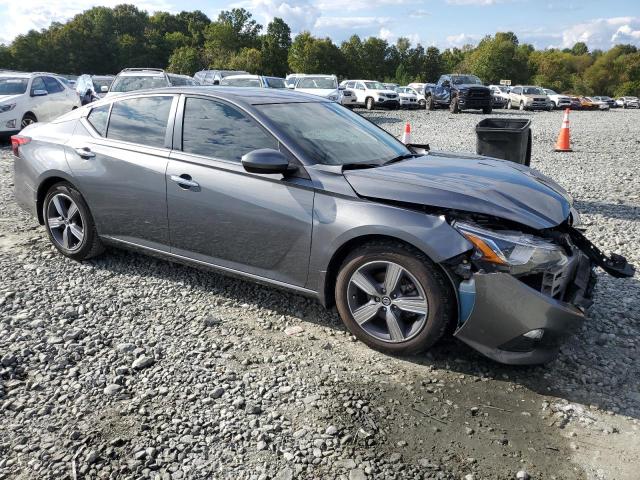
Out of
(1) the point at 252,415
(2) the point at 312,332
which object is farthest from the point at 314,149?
(1) the point at 252,415

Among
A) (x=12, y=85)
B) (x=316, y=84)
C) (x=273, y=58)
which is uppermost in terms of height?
(x=273, y=58)

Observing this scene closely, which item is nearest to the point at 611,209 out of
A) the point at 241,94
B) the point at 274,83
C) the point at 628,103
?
the point at 241,94

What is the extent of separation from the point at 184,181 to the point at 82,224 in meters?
1.43

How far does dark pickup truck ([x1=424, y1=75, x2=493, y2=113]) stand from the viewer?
27016 mm

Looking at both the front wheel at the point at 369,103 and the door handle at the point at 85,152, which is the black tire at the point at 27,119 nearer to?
the door handle at the point at 85,152

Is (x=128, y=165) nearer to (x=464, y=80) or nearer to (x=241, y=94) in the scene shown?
(x=241, y=94)

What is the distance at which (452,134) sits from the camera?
54.0ft

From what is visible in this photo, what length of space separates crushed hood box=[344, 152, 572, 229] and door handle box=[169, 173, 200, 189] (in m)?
1.19

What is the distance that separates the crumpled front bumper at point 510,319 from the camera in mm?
2994

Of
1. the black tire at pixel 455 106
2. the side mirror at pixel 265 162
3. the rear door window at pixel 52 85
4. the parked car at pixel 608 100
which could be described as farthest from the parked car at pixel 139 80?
the parked car at pixel 608 100

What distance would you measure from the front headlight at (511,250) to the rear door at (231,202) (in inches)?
42.0

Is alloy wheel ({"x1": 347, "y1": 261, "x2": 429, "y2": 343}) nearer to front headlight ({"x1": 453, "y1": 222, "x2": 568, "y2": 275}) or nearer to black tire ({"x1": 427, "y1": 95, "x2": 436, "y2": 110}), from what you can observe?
front headlight ({"x1": 453, "y1": 222, "x2": 568, "y2": 275})

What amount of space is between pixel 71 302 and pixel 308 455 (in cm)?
256

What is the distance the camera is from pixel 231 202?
3818 mm
